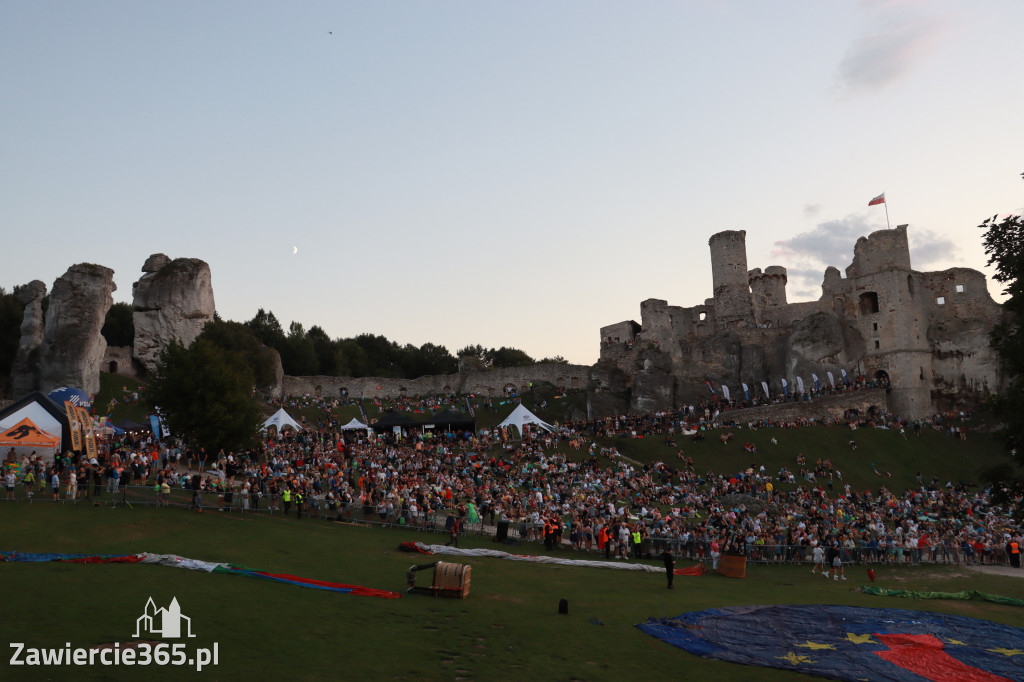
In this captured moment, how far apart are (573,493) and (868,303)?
151 feet

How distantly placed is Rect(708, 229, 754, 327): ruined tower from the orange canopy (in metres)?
56.2

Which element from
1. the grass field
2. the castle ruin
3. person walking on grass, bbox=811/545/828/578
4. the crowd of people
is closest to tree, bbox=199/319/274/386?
the crowd of people

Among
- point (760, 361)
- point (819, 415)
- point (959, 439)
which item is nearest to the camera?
point (959, 439)

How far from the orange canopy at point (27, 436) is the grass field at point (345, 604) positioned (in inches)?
256

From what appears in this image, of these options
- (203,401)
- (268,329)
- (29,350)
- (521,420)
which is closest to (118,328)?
(268,329)

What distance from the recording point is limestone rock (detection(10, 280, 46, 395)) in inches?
2304

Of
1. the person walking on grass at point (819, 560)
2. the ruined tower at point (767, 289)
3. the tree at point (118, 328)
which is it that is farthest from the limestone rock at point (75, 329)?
the ruined tower at point (767, 289)

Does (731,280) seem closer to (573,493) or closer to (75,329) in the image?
(573,493)

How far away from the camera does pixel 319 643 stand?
11.2 metres

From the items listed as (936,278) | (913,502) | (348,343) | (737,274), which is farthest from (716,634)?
(348,343)

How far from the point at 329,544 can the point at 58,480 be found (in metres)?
9.23

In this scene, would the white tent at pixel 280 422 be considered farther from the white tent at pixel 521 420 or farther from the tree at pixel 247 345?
the tree at pixel 247 345

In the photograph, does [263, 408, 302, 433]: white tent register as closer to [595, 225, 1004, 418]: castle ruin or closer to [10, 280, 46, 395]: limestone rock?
[10, 280, 46, 395]: limestone rock

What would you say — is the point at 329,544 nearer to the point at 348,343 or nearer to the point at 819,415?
the point at 819,415
